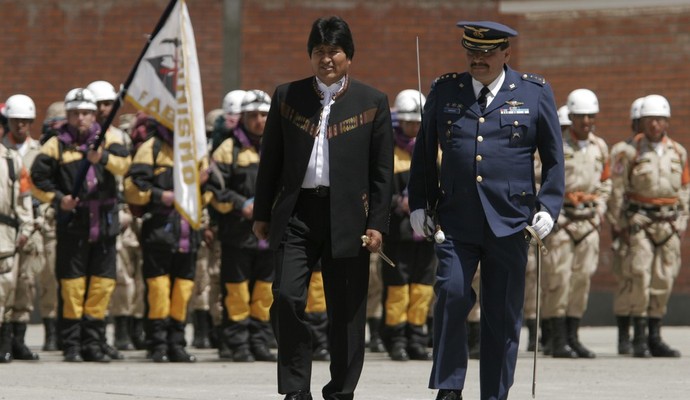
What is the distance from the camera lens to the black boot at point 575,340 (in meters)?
15.7

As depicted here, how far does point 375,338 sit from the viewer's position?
16.7 meters

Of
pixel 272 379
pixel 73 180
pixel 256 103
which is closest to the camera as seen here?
pixel 272 379

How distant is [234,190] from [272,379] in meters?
2.66

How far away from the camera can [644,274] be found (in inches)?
627

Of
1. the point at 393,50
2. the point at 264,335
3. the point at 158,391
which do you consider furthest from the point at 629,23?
the point at 158,391

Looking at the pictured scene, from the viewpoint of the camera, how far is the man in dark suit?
30.8 feet

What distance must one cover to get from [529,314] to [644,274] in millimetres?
1516

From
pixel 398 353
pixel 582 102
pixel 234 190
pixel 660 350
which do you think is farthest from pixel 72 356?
pixel 660 350

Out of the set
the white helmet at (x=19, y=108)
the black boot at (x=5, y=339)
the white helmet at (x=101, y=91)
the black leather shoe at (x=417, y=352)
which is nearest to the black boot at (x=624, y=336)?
the black leather shoe at (x=417, y=352)

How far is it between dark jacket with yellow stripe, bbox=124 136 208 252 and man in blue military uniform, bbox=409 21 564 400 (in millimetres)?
5440

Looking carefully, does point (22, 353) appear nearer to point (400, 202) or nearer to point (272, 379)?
point (272, 379)

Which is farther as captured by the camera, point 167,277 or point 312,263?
point 167,277

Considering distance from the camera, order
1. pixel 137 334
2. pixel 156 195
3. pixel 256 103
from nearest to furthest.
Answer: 1. pixel 156 195
2. pixel 256 103
3. pixel 137 334

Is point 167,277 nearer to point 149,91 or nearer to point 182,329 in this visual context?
point 182,329
